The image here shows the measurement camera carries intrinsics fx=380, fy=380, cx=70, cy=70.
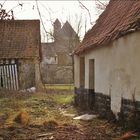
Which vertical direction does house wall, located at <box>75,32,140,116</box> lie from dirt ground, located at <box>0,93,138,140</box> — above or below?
above

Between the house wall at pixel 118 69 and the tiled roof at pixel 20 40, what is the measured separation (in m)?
13.8

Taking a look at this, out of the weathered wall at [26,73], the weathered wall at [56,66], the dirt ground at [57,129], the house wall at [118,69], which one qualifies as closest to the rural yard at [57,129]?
the dirt ground at [57,129]

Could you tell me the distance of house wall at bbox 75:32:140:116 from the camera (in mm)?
9748

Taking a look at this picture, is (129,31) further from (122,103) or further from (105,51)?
(105,51)

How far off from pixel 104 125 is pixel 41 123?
1984 millimetres

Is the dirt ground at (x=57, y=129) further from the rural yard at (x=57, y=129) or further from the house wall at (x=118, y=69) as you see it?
the house wall at (x=118, y=69)

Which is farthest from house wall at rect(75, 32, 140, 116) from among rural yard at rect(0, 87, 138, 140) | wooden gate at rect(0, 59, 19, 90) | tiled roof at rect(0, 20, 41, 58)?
tiled roof at rect(0, 20, 41, 58)

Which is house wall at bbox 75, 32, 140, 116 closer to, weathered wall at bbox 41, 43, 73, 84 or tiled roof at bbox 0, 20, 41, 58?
tiled roof at bbox 0, 20, 41, 58

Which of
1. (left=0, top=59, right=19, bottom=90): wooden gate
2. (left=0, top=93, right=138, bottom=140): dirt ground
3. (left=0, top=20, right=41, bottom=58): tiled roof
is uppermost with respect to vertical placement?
(left=0, top=20, right=41, bottom=58): tiled roof

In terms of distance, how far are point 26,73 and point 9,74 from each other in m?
1.40

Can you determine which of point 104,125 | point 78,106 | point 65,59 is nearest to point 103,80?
point 104,125

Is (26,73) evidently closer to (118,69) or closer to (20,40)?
(20,40)

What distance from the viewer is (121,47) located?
10.8 meters

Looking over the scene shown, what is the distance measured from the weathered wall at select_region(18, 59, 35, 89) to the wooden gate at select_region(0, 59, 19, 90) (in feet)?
1.29
